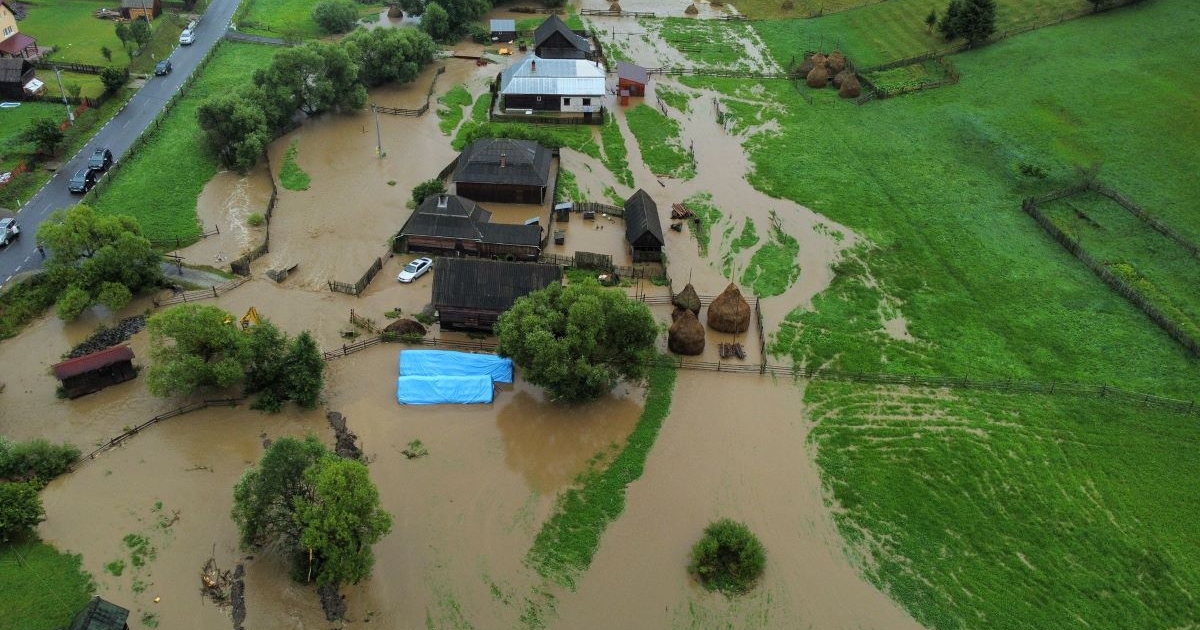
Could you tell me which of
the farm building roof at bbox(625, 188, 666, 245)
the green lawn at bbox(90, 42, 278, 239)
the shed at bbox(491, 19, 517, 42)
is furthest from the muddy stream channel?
the shed at bbox(491, 19, 517, 42)

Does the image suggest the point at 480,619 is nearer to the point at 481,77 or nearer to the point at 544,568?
the point at 544,568

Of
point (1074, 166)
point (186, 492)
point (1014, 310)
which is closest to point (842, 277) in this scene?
point (1014, 310)

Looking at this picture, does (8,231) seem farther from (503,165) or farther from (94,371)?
(503,165)

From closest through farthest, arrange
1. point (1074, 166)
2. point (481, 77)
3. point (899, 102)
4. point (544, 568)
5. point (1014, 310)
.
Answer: point (544, 568), point (1014, 310), point (1074, 166), point (899, 102), point (481, 77)

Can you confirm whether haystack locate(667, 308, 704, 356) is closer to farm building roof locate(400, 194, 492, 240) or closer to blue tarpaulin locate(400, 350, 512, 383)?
blue tarpaulin locate(400, 350, 512, 383)

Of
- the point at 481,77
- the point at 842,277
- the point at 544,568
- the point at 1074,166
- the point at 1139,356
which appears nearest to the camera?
the point at 544,568

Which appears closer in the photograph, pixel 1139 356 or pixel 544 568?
pixel 544 568
